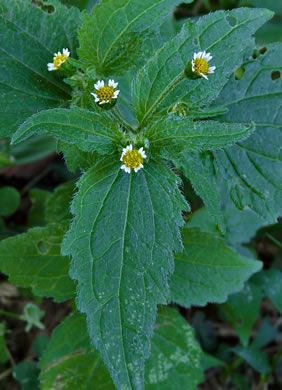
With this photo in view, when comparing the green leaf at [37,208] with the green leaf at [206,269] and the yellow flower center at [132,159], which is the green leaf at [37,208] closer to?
the green leaf at [206,269]

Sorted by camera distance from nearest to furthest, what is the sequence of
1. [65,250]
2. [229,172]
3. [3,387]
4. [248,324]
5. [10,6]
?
1. [65,250]
2. [10,6]
3. [229,172]
4. [248,324]
5. [3,387]

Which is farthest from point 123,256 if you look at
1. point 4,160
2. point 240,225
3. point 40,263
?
point 4,160

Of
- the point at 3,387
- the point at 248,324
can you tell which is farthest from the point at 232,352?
the point at 3,387

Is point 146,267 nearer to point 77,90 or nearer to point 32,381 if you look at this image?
point 77,90

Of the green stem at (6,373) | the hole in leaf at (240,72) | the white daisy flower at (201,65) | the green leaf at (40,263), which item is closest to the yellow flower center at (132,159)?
the white daisy flower at (201,65)

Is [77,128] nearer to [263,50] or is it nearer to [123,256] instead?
[123,256]
